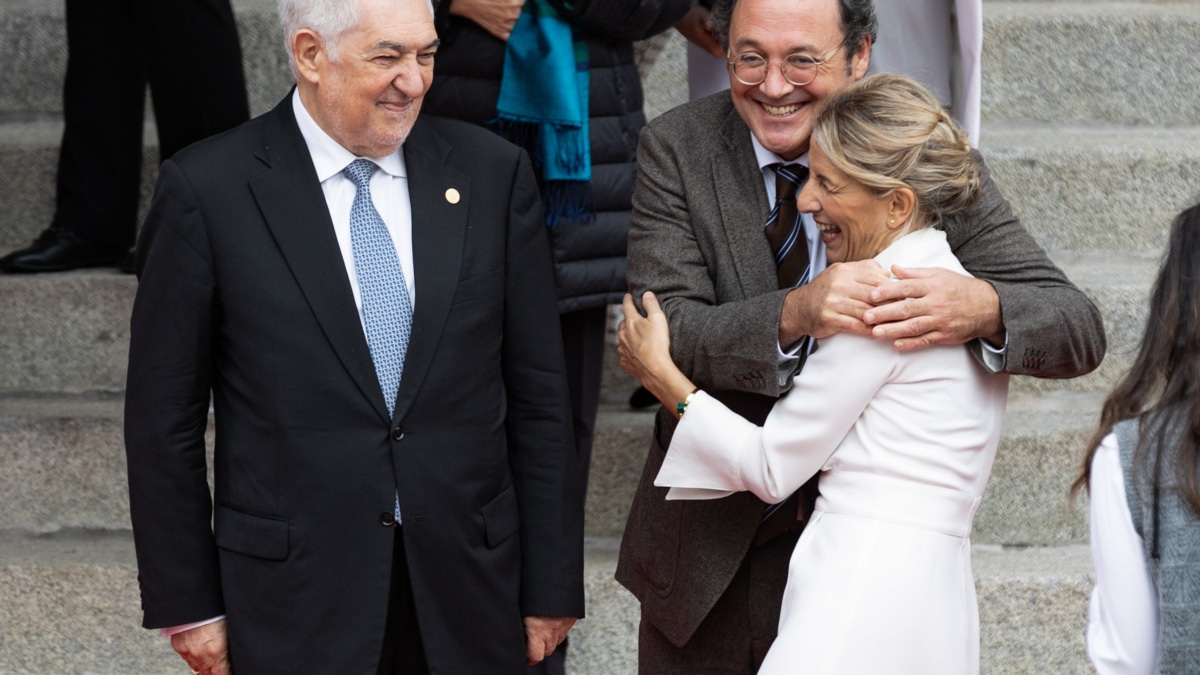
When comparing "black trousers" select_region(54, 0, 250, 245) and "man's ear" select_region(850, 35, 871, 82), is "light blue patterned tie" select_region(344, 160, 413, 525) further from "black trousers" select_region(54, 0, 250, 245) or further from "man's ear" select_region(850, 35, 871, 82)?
"black trousers" select_region(54, 0, 250, 245)

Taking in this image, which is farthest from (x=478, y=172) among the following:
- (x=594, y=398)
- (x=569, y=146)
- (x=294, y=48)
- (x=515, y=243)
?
(x=594, y=398)

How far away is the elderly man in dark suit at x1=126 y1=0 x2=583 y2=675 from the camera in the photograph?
193 centimetres

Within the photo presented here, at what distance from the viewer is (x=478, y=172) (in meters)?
2.10

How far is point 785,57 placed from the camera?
2004 mm

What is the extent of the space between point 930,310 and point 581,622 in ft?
5.27

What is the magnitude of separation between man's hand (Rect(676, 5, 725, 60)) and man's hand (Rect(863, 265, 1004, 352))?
1.06 m

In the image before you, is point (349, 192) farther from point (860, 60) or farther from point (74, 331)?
point (74, 331)

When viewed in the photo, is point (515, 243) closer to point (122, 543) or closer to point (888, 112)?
point (888, 112)

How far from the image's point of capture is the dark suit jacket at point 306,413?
193 centimetres

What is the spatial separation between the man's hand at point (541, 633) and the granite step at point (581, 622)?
933 millimetres

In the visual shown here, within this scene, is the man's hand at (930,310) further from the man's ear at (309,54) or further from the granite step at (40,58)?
the granite step at (40,58)

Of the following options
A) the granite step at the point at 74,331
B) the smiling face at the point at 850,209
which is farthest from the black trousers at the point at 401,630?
the granite step at the point at 74,331

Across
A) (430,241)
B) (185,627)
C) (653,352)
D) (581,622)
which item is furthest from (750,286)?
(581,622)

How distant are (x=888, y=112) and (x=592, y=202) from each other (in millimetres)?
959
